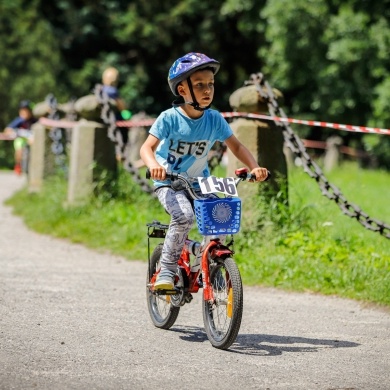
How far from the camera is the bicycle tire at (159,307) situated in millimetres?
6723

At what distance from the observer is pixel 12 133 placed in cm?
2152

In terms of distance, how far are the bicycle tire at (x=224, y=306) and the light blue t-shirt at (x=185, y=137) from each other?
648 millimetres

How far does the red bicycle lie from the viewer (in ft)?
19.9

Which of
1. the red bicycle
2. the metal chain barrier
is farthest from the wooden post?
the red bicycle

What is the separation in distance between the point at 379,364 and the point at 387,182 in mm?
17108

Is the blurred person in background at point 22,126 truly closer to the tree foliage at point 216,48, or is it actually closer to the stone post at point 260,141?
the tree foliage at point 216,48

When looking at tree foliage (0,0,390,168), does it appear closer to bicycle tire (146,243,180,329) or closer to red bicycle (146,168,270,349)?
bicycle tire (146,243,180,329)

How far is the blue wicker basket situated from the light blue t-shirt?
0.43 metres

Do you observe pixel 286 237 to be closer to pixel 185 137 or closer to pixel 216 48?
pixel 185 137

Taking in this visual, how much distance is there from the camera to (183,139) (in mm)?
6477

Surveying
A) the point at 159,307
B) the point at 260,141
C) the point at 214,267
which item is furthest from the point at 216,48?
the point at 214,267

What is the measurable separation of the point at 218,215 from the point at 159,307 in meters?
1.11

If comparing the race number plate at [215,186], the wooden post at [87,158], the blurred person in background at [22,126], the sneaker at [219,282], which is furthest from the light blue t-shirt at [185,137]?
the blurred person in background at [22,126]

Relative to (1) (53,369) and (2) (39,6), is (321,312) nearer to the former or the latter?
(1) (53,369)
